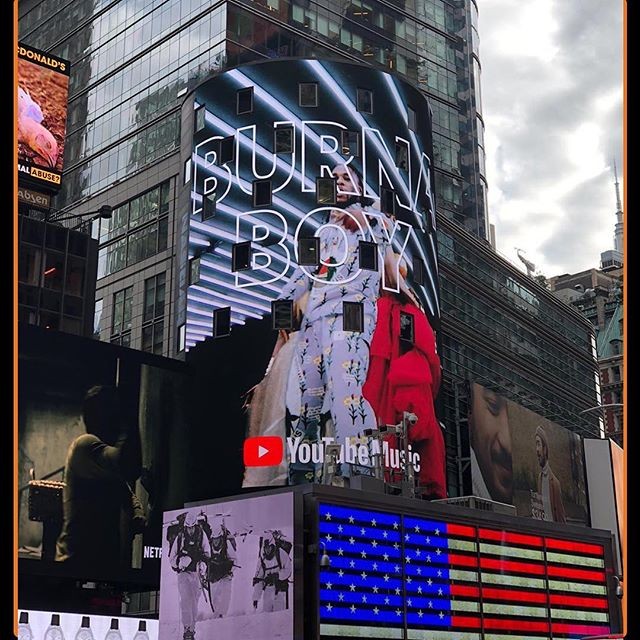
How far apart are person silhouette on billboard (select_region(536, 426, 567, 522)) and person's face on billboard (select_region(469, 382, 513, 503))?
708 cm

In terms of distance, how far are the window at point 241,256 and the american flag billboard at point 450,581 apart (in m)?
35.9

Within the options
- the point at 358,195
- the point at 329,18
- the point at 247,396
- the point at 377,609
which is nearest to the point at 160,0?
the point at 329,18

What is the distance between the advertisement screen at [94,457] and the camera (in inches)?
2751

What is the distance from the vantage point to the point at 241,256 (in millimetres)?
77562

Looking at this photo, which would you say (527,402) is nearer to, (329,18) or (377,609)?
(329,18)

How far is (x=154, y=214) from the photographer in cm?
9644

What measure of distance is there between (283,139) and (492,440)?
1353 inches

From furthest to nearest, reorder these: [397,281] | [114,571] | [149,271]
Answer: [149,271] < [397,281] < [114,571]

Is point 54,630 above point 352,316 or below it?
below

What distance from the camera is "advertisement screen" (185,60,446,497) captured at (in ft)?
241

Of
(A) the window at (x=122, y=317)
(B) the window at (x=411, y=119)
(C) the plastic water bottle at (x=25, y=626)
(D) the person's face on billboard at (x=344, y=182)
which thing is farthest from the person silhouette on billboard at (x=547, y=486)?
(C) the plastic water bottle at (x=25, y=626)

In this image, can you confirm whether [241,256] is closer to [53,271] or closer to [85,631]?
[53,271]

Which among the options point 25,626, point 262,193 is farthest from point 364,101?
point 25,626
